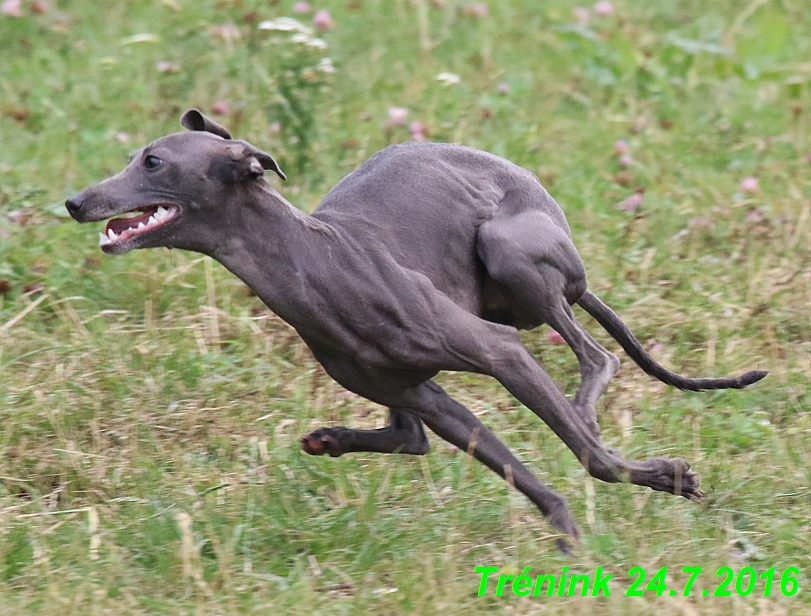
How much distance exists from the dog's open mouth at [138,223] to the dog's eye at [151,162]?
0.13 meters

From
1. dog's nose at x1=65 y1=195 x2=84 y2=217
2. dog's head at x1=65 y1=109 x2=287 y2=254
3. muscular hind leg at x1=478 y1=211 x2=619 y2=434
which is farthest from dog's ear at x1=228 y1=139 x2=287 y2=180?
muscular hind leg at x1=478 y1=211 x2=619 y2=434

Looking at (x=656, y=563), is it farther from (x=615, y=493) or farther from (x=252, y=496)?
(x=252, y=496)

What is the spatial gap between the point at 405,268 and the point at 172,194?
806mm

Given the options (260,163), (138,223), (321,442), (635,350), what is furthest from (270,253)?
(635,350)

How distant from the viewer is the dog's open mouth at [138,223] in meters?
4.14

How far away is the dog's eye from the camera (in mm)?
4168

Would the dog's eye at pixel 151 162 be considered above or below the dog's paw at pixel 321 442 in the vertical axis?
above

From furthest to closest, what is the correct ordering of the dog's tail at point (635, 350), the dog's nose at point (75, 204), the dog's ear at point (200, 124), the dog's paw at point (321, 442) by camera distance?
the dog's tail at point (635, 350)
the dog's paw at point (321, 442)
the dog's ear at point (200, 124)
the dog's nose at point (75, 204)

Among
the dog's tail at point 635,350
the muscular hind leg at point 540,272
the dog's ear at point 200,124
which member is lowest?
the dog's tail at point 635,350

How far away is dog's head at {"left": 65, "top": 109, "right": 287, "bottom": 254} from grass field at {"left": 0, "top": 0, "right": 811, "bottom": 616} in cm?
92

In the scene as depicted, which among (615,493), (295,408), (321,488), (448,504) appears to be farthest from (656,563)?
(295,408)

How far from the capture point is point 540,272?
4.61 metres

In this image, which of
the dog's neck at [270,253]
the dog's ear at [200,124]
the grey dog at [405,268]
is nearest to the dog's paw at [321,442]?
the grey dog at [405,268]

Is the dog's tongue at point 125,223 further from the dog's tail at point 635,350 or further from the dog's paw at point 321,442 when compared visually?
the dog's tail at point 635,350
